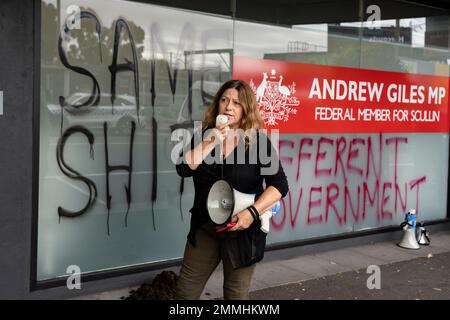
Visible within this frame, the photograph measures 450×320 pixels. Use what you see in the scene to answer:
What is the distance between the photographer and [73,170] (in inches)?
189

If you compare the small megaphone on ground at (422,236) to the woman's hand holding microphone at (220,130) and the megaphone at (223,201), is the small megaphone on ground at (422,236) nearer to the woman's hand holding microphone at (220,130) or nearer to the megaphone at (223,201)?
the megaphone at (223,201)

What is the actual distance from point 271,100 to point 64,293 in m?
2.77

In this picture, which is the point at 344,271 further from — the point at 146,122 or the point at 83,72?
the point at 83,72

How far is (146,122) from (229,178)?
7.21ft

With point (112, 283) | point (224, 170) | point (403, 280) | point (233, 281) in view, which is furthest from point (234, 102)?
point (403, 280)

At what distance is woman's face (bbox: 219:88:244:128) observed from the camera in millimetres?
3184

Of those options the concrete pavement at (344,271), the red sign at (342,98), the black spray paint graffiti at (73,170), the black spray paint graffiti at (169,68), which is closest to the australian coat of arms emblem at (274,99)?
the red sign at (342,98)

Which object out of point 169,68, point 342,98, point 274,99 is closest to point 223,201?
point 169,68

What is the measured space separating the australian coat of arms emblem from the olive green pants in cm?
271

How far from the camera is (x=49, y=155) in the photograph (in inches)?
183

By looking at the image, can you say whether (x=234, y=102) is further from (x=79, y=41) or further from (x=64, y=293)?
(x=64, y=293)

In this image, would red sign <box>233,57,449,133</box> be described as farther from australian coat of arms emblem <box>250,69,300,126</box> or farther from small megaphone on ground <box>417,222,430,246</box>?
small megaphone on ground <box>417,222,430,246</box>

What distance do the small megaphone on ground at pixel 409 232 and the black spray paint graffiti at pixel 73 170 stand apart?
382cm

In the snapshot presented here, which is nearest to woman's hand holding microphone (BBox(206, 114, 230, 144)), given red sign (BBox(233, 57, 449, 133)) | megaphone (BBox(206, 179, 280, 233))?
megaphone (BBox(206, 179, 280, 233))
